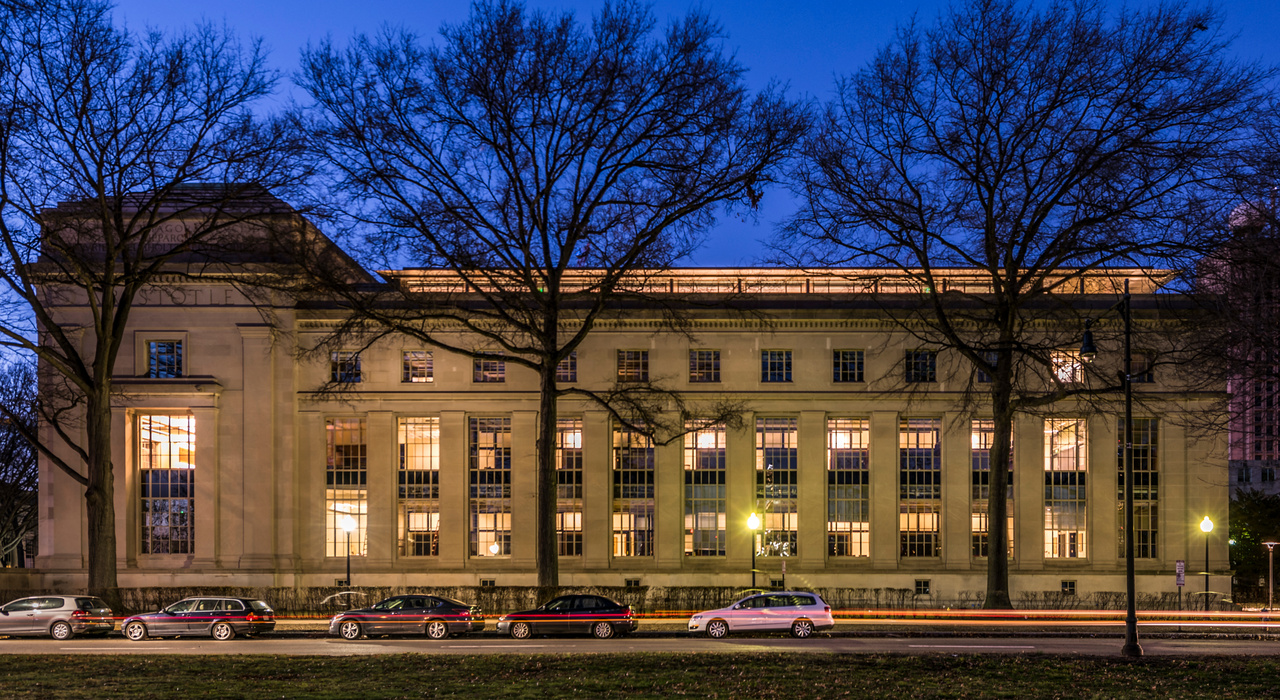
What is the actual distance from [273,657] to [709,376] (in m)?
29.9

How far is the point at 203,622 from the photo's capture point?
34.2 metres

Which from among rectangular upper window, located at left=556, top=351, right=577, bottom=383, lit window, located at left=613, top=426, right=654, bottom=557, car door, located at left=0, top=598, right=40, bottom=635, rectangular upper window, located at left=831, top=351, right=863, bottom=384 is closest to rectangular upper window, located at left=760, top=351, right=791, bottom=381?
rectangular upper window, located at left=831, top=351, right=863, bottom=384

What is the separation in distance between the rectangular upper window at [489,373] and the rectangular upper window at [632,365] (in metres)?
5.97

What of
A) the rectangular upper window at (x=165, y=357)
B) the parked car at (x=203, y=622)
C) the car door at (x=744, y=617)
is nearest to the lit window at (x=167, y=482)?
the rectangular upper window at (x=165, y=357)

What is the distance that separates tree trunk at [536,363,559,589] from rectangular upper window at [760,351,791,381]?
677 inches

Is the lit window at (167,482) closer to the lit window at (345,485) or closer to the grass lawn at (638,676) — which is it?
the lit window at (345,485)

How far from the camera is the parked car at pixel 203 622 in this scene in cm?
3409

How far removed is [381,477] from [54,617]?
1883 centimetres

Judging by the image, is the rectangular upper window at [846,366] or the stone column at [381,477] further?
the rectangular upper window at [846,366]

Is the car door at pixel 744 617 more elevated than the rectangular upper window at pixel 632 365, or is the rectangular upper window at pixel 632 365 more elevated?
the rectangular upper window at pixel 632 365

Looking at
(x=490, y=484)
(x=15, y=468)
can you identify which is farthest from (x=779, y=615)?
(x=15, y=468)

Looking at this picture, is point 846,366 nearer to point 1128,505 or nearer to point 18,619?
point 1128,505

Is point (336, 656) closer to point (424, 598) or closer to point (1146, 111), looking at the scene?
point (424, 598)

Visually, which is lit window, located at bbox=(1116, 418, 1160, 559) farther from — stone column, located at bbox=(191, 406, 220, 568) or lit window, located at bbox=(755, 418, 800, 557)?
stone column, located at bbox=(191, 406, 220, 568)
